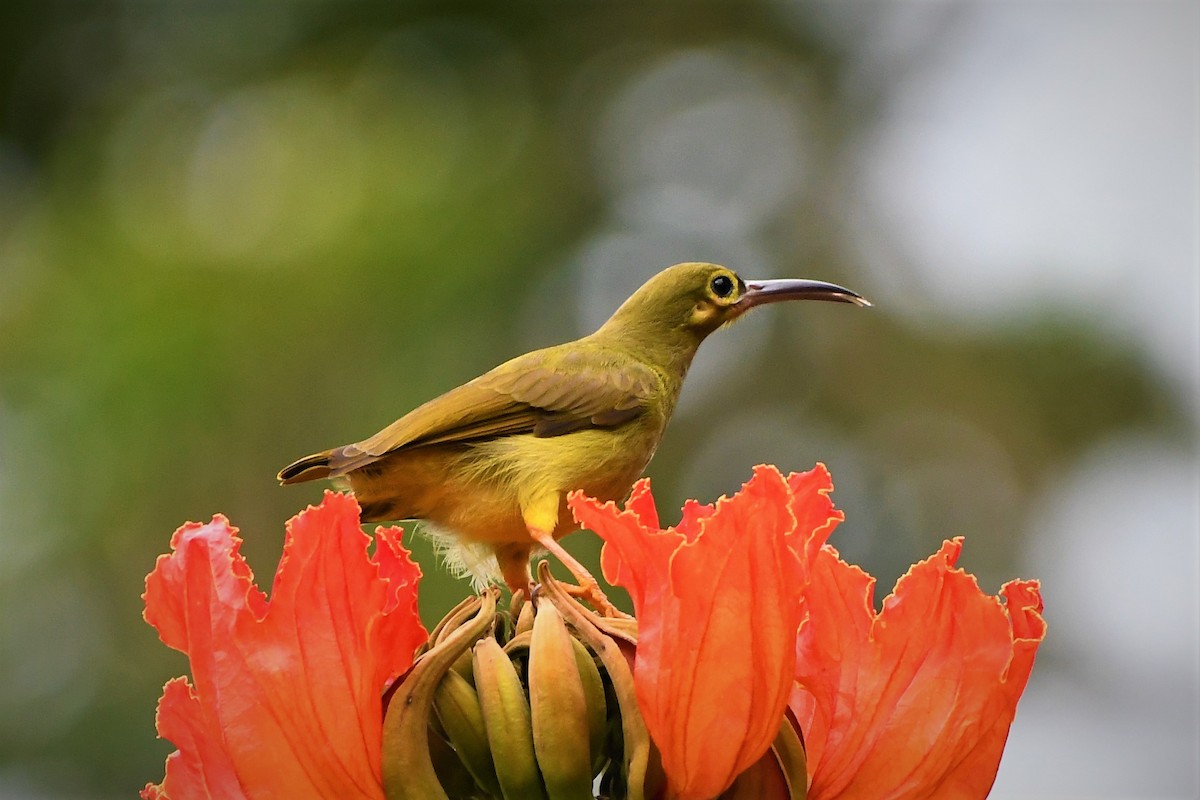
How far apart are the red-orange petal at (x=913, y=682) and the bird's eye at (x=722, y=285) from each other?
151cm

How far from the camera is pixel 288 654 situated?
170cm

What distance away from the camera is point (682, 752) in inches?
64.0

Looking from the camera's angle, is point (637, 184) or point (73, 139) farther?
point (637, 184)

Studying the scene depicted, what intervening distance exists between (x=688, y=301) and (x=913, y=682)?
170 cm

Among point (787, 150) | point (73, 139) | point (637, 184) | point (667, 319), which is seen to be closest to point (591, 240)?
point (637, 184)

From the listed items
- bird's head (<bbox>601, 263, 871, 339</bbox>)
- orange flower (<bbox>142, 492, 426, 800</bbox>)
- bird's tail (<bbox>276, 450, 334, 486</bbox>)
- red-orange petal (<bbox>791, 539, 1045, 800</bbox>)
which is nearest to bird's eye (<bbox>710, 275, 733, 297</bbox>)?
bird's head (<bbox>601, 263, 871, 339</bbox>)

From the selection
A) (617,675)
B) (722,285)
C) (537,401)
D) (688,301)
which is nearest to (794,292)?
(722,285)

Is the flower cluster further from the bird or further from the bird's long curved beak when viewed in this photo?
the bird's long curved beak

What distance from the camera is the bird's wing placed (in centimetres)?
280

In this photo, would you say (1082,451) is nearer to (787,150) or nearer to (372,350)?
(787,150)

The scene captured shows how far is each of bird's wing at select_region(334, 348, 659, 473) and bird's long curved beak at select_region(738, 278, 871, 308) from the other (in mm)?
320

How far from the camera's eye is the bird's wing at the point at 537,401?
2.80 metres

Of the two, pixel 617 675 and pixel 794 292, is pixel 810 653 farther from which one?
pixel 794 292

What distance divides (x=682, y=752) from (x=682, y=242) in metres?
5.83
